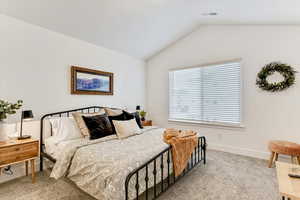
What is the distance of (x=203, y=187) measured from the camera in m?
2.35

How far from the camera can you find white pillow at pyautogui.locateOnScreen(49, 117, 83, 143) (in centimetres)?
269

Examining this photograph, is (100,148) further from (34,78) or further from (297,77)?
(297,77)

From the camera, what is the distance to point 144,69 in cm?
534

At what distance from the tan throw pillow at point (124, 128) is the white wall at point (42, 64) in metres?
1.27

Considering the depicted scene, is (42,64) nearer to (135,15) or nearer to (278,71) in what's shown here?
(135,15)

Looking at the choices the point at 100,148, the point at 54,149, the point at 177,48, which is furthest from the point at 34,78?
the point at 177,48

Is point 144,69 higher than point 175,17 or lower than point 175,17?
lower

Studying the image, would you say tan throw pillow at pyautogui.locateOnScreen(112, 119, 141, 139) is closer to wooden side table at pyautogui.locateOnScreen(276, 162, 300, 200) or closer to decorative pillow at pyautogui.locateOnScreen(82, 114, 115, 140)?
decorative pillow at pyautogui.locateOnScreen(82, 114, 115, 140)

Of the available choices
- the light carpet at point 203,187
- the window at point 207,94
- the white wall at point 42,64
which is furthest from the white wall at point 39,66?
the window at point 207,94

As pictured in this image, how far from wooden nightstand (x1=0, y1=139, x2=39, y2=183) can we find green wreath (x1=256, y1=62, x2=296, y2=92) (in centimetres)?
432

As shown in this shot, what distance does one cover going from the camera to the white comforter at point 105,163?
160cm

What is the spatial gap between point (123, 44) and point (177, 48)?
1.58m

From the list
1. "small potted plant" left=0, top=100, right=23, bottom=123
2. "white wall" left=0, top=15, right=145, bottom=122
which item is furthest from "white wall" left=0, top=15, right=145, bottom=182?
"small potted plant" left=0, top=100, right=23, bottom=123

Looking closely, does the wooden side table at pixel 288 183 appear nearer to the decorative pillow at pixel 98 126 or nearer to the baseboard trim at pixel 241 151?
the baseboard trim at pixel 241 151
